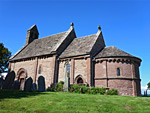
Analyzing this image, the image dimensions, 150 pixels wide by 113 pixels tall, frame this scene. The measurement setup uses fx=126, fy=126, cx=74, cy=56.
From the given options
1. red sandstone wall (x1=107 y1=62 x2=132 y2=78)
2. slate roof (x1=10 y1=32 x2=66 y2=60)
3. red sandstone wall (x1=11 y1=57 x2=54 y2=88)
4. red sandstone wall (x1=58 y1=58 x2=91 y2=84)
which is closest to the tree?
slate roof (x1=10 y1=32 x2=66 y2=60)

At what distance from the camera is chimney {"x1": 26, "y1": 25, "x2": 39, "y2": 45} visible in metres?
35.1

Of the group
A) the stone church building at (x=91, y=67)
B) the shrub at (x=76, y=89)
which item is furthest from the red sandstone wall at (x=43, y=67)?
the shrub at (x=76, y=89)

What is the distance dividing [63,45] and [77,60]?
223 inches

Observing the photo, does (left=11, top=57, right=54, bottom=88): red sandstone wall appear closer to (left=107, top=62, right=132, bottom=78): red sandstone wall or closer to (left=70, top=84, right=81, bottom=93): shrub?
(left=70, top=84, right=81, bottom=93): shrub

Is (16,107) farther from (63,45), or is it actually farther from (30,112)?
(63,45)

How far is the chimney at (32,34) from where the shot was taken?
35.1m

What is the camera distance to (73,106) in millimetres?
8523

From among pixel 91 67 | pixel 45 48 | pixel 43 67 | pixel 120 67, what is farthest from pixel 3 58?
pixel 120 67

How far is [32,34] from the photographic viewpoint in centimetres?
3647

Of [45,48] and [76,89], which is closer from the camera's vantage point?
[76,89]

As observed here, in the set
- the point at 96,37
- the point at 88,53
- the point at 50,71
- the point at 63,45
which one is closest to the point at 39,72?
the point at 50,71

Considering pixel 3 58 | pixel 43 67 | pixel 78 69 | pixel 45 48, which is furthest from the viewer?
pixel 3 58

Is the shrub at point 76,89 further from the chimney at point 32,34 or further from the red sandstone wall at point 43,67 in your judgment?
the chimney at point 32,34

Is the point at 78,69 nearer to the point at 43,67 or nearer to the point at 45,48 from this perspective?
the point at 43,67
